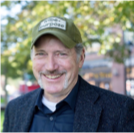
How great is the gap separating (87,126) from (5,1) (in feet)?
22.5

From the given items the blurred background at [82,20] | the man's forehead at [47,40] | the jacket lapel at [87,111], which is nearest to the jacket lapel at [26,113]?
the jacket lapel at [87,111]

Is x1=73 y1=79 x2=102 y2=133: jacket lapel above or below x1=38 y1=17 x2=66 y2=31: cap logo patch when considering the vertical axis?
below

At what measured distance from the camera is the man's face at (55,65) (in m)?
1.98

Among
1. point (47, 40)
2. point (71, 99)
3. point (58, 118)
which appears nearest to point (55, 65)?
point (47, 40)

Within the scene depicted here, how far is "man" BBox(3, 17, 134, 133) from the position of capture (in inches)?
74.5

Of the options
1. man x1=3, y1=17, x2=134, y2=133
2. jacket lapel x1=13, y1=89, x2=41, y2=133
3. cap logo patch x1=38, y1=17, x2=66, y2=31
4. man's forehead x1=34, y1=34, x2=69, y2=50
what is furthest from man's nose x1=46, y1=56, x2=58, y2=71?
jacket lapel x1=13, y1=89, x2=41, y2=133

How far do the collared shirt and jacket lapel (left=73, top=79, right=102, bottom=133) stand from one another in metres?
0.07

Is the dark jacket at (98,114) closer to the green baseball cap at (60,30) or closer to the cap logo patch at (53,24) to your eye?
Answer: the green baseball cap at (60,30)

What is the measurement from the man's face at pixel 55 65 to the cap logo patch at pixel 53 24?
0.31ft

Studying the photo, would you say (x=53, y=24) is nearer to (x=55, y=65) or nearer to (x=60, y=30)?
(x=60, y=30)

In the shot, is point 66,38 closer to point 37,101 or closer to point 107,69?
point 37,101

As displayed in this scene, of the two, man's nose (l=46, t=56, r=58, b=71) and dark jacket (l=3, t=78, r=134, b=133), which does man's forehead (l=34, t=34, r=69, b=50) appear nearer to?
man's nose (l=46, t=56, r=58, b=71)

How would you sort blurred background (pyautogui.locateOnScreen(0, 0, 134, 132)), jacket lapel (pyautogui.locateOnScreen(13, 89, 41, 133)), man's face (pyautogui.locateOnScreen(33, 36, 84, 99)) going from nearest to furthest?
man's face (pyautogui.locateOnScreen(33, 36, 84, 99)) < jacket lapel (pyautogui.locateOnScreen(13, 89, 41, 133)) < blurred background (pyautogui.locateOnScreen(0, 0, 134, 132))

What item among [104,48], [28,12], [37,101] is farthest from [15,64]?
[37,101]
